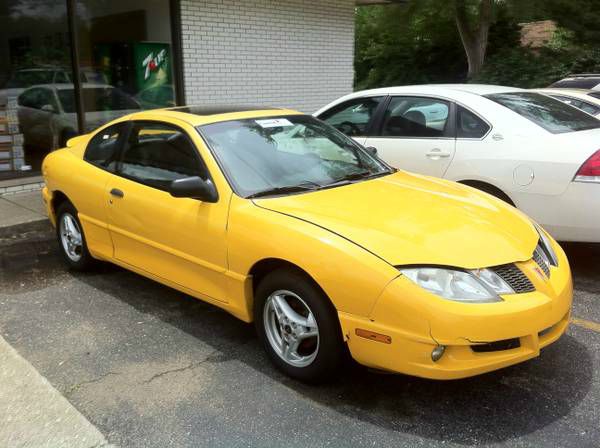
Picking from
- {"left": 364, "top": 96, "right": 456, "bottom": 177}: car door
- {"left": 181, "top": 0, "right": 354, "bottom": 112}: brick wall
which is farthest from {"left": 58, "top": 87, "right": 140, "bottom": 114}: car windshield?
{"left": 364, "top": 96, "right": 456, "bottom": 177}: car door

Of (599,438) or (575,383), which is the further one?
(575,383)

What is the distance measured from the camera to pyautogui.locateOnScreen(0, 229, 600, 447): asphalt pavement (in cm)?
286

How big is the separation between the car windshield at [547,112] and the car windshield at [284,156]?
1721mm

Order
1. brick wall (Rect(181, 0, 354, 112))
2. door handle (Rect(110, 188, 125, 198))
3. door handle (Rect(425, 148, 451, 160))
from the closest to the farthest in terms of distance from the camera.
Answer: door handle (Rect(110, 188, 125, 198)), door handle (Rect(425, 148, 451, 160)), brick wall (Rect(181, 0, 354, 112))

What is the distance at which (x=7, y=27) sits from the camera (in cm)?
874

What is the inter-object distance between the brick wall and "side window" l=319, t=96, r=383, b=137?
12.9 ft

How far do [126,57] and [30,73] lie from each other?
1564 mm

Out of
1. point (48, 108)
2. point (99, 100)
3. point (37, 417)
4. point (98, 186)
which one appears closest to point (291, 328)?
point (37, 417)

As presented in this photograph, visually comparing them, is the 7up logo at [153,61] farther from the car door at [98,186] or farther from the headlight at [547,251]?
the headlight at [547,251]

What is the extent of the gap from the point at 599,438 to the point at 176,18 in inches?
333

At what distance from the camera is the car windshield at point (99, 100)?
897 centimetres

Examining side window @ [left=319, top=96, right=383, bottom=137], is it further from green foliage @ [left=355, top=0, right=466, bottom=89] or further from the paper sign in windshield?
green foliage @ [left=355, top=0, right=466, bottom=89]

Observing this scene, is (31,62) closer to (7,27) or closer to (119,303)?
(7,27)

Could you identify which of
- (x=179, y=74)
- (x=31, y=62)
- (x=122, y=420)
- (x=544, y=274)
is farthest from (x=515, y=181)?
(x=31, y=62)
